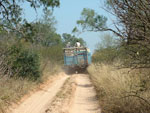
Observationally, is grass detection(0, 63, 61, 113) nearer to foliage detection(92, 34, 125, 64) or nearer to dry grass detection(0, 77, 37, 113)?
dry grass detection(0, 77, 37, 113)

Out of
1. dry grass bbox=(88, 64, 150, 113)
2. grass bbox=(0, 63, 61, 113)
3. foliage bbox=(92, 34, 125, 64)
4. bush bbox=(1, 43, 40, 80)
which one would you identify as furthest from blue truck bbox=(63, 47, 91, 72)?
dry grass bbox=(88, 64, 150, 113)

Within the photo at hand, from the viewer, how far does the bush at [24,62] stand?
15.0 meters

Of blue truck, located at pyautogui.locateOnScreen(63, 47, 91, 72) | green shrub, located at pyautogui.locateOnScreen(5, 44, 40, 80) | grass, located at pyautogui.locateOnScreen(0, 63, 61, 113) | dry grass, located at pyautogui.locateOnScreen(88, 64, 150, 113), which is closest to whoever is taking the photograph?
dry grass, located at pyautogui.locateOnScreen(88, 64, 150, 113)

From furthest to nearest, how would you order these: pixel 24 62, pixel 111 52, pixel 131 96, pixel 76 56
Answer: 1. pixel 76 56
2. pixel 24 62
3. pixel 111 52
4. pixel 131 96

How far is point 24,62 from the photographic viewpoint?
16094 millimetres

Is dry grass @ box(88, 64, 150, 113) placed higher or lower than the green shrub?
lower

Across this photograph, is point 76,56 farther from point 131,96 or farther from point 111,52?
point 131,96

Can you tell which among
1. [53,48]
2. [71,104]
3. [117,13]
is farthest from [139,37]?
[53,48]

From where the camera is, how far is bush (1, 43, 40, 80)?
49.3 ft

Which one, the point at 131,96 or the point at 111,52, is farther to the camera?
the point at 111,52

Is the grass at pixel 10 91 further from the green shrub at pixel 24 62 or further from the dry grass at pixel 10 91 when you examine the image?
the green shrub at pixel 24 62

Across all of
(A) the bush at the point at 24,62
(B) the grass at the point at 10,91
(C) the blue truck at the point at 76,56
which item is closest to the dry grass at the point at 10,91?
(B) the grass at the point at 10,91

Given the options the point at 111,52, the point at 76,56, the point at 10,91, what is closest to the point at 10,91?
the point at 10,91

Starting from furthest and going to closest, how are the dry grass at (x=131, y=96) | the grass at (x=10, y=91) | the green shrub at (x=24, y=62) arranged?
1. the green shrub at (x=24, y=62)
2. the grass at (x=10, y=91)
3. the dry grass at (x=131, y=96)
